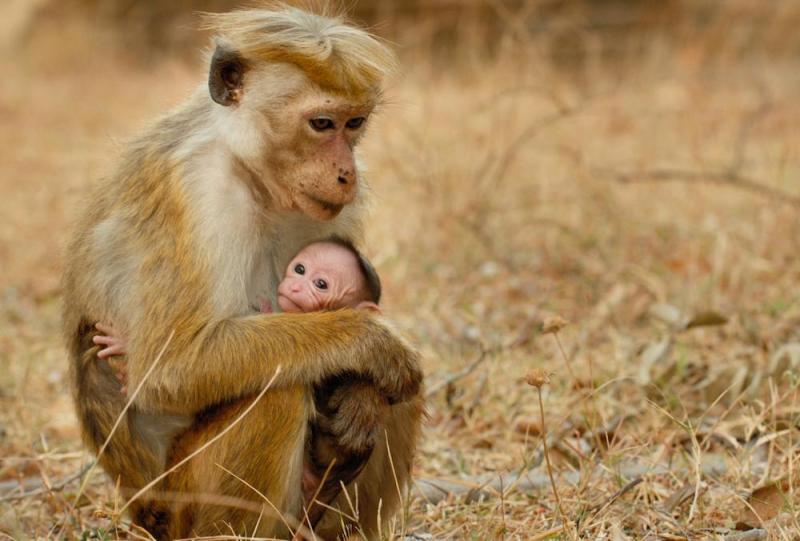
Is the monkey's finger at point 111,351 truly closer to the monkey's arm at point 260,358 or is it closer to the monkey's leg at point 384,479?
the monkey's arm at point 260,358

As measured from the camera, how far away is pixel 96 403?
414 cm

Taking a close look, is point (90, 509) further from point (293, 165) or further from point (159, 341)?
point (293, 165)

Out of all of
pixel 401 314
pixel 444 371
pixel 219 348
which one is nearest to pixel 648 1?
pixel 401 314

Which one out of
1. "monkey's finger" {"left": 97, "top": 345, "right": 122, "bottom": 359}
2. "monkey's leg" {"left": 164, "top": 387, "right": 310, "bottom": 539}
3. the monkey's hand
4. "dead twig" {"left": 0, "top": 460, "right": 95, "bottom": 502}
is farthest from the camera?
"dead twig" {"left": 0, "top": 460, "right": 95, "bottom": 502}

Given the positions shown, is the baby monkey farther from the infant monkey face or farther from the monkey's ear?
the monkey's ear

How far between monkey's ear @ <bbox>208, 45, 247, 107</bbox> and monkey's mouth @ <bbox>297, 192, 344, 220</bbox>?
44cm

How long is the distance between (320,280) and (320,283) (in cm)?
1

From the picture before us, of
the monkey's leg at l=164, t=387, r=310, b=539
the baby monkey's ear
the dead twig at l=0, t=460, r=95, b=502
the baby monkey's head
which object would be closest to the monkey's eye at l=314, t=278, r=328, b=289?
the baby monkey's head

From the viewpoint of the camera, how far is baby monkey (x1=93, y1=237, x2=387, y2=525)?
3.93 meters

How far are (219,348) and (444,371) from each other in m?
2.35

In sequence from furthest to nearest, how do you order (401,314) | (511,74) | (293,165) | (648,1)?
(648,1)
(511,74)
(401,314)
(293,165)

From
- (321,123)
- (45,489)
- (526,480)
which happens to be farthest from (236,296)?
(526,480)

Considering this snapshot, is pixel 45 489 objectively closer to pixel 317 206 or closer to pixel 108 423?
pixel 108 423

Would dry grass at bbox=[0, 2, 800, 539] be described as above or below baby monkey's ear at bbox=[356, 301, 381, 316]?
below
